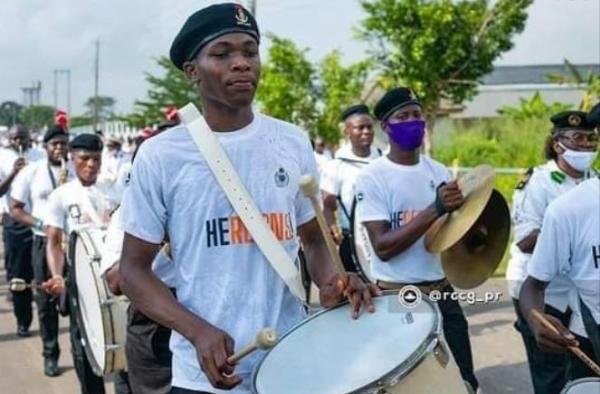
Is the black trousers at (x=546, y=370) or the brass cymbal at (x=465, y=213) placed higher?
the brass cymbal at (x=465, y=213)

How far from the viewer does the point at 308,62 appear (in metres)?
28.4

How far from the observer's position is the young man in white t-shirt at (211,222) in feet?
9.16

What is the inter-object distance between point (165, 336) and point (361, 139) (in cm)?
447

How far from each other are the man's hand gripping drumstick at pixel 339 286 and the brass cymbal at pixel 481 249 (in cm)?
219

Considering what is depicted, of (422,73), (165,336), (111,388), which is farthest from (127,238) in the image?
(422,73)

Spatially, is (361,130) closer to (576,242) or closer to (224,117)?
(576,242)

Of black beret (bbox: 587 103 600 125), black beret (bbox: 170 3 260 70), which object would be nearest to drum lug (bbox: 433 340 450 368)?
black beret (bbox: 170 3 260 70)

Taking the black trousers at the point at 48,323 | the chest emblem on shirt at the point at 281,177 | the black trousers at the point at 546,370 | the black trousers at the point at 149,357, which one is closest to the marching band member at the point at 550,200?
the black trousers at the point at 546,370

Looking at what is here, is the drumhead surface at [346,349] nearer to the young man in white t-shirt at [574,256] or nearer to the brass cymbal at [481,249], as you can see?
the young man in white t-shirt at [574,256]

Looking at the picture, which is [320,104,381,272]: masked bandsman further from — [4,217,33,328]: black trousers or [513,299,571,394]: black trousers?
[513,299,571,394]: black trousers

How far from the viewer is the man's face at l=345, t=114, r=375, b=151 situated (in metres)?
8.60

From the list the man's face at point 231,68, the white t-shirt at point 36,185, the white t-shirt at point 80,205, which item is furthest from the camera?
the white t-shirt at point 36,185

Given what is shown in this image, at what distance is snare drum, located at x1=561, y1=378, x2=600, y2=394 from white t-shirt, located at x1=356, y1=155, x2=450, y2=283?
2.05 m

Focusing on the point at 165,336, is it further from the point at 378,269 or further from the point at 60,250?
the point at 60,250
